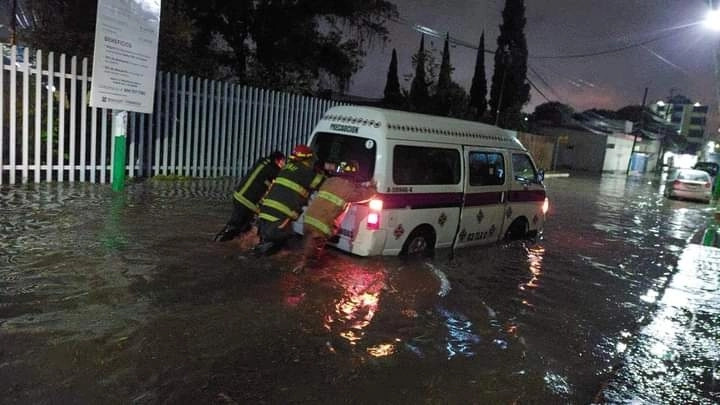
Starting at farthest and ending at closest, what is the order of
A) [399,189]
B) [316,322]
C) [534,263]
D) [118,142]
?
1. [118,142]
2. [534,263]
3. [399,189]
4. [316,322]

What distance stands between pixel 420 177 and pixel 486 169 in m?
1.51

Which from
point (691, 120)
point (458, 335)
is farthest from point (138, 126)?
point (691, 120)

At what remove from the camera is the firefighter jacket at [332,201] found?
5.88 metres

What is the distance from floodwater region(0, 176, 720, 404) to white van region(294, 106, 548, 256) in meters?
0.39

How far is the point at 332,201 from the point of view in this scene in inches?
232

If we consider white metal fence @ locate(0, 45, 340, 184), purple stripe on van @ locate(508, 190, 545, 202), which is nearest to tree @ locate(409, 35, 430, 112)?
white metal fence @ locate(0, 45, 340, 184)

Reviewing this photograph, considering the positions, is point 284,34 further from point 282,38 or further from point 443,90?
point 443,90

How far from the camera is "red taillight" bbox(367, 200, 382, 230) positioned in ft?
20.4

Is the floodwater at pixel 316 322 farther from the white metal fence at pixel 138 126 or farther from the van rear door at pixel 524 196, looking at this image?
the white metal fence at pixel 138 126

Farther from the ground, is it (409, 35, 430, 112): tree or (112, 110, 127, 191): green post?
(409, 35, 430, 112): tree

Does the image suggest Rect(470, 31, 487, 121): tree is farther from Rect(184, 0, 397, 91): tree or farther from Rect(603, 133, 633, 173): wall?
Rect(184, 0, 397, 91): tree

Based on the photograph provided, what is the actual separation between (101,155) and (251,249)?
16.9 ft

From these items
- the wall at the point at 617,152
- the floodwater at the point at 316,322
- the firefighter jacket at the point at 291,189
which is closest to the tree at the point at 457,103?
the wall at the point at 617,152

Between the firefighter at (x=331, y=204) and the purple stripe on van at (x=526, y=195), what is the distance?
312 cm
